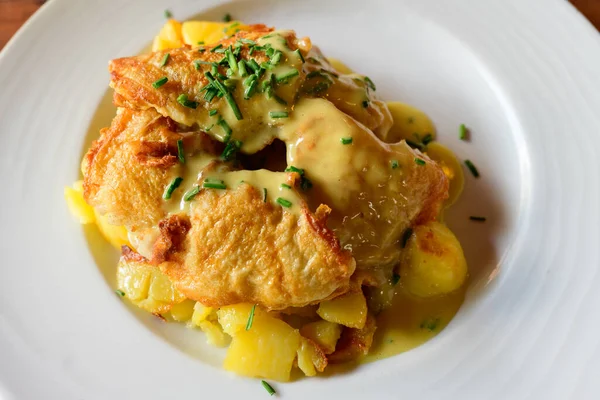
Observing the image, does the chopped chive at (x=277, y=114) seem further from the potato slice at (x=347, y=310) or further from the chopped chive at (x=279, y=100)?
the potato slice at (x=347, y=310)

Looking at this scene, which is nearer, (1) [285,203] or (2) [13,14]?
(1) [285,203]

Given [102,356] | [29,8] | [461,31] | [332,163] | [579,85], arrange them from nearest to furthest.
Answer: [332,163] → [102,356] → [579,85] → [461,31] → [29,8]

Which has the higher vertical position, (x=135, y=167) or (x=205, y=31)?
(x=205, y=31)

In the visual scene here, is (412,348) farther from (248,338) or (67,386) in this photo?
(67,386)

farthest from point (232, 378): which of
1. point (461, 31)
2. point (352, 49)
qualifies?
Result: point (461, 31)

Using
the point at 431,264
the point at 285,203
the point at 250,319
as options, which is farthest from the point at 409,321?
the point at 285,203

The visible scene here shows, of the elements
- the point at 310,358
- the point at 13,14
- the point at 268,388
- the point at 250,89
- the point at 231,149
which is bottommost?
the point at 13,14

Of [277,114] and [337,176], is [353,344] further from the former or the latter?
[277,114]
